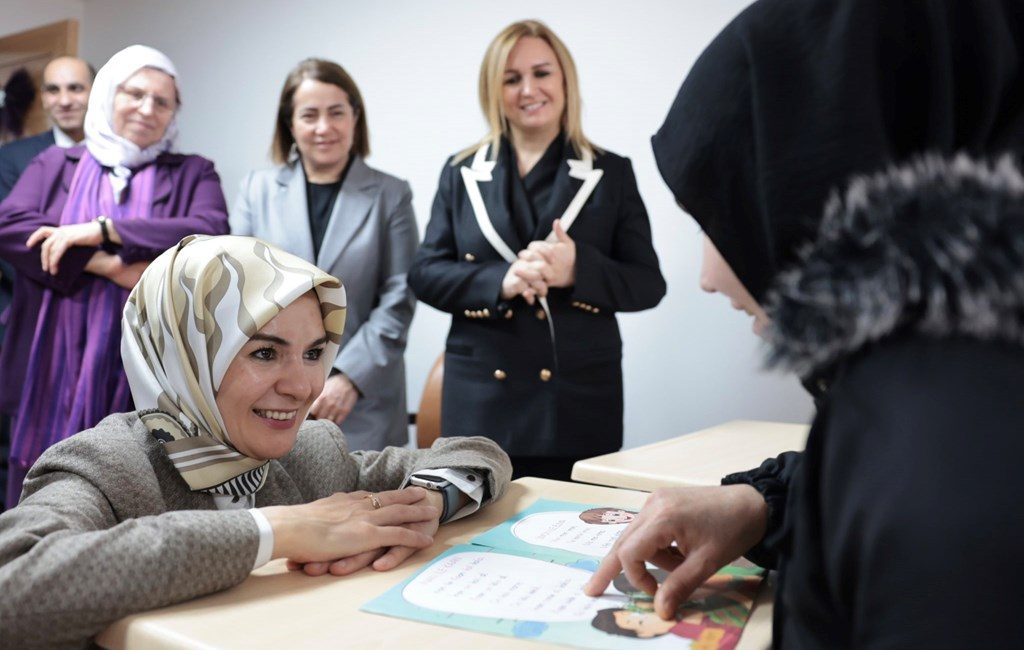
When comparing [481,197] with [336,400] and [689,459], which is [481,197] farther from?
[689,459]

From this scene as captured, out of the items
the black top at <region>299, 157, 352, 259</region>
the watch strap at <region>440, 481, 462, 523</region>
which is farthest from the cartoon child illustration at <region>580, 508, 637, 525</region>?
the black top at <region>299, 157, 352, 259</region>

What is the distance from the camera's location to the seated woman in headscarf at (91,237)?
8.36 feet

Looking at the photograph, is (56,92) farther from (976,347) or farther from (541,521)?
(976,347)

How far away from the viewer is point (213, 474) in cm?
129

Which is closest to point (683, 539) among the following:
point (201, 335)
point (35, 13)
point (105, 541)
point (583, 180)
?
point (105, 541)

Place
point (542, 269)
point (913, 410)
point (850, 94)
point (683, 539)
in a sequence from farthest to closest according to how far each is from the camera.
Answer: point (542, 269)
point (683, 539)
point (850, 94)
point (913, 410)

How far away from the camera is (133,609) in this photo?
0.96 metres

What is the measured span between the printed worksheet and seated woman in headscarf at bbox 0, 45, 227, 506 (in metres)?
1.72

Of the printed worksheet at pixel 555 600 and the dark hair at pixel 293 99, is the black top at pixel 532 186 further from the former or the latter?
the printed worksheet at pixel 555 600

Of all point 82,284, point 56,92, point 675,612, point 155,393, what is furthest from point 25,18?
point 675,612

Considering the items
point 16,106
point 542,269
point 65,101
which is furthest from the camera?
point 16,106

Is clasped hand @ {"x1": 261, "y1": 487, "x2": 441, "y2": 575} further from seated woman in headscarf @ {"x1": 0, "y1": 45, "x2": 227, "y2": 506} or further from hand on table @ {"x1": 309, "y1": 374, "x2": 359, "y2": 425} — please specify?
seated woman in headscarf @ {"x1": 0, "y1": 45, "x2": 227, "y2": 506}

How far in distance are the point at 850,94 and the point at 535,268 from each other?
1551 mm

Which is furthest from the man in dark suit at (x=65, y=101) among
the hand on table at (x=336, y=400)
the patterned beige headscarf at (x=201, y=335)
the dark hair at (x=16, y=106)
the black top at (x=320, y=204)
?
the patterned beige headscarf at (x=201, y=335)
